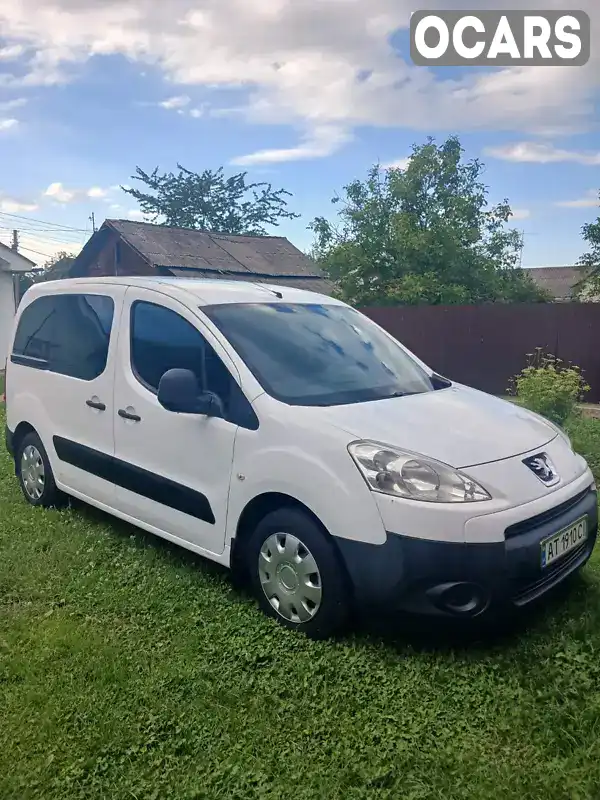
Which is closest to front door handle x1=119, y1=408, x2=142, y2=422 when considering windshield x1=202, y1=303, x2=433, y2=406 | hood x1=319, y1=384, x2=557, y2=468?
windshield x1=202, y1=303, x2=433, y2=406

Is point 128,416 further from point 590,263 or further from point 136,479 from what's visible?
Result: point 590,263

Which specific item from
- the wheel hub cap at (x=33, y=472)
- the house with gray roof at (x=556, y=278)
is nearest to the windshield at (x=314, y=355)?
the wheel hub cap at (x=33, y=472)

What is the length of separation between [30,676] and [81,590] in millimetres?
881

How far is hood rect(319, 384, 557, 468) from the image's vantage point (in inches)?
120

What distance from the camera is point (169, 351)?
3.98 metres

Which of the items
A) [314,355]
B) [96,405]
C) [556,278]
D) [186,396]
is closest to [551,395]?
[314,355]

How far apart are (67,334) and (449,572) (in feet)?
11.1

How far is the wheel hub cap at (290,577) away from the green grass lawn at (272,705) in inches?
5.4

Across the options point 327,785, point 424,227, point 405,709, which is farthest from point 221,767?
point 424,227

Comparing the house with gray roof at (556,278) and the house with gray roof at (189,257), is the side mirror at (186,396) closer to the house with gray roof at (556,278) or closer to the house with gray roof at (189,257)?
the house with gray roof at (189,257)

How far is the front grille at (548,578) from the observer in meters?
2.94

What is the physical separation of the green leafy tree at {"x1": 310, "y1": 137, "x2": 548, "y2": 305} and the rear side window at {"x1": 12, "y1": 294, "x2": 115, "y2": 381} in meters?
12.4

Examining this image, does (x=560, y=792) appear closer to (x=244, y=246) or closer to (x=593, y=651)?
(x=593, y=651)

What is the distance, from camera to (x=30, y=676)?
117 inches
